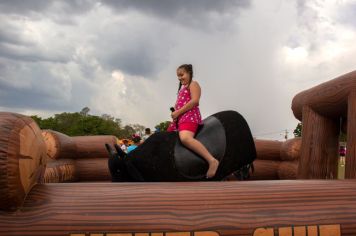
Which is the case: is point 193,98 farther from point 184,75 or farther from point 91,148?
point 91,148

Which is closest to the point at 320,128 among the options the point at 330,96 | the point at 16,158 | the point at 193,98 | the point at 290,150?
the point at 330,96

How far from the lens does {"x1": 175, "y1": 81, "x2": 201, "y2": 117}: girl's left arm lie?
272 cm

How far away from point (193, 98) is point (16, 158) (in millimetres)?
1370


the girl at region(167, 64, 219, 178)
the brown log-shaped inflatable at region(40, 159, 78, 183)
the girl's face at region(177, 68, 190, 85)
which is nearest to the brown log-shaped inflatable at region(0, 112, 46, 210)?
the girl at region(167, 64, 219, 178)

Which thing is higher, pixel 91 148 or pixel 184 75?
pixel 184 75

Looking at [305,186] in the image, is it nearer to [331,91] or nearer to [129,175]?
[331,91]

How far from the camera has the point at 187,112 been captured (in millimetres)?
2713

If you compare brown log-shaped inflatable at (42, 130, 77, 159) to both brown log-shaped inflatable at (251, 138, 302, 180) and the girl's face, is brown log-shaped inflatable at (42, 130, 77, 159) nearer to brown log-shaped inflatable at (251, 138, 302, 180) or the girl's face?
brown log-shaped inflatable at (251, 138, 302, 180)

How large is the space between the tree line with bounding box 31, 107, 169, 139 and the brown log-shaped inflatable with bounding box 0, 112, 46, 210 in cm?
4032

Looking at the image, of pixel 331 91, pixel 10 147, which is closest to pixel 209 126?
pixel 331 91

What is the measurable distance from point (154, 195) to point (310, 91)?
1.61 m

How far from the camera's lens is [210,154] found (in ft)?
8.28

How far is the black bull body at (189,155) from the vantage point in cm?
251

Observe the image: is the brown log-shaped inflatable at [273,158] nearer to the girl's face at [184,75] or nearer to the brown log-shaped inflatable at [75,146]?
the brown log-shaped inflatable at [75,146]
